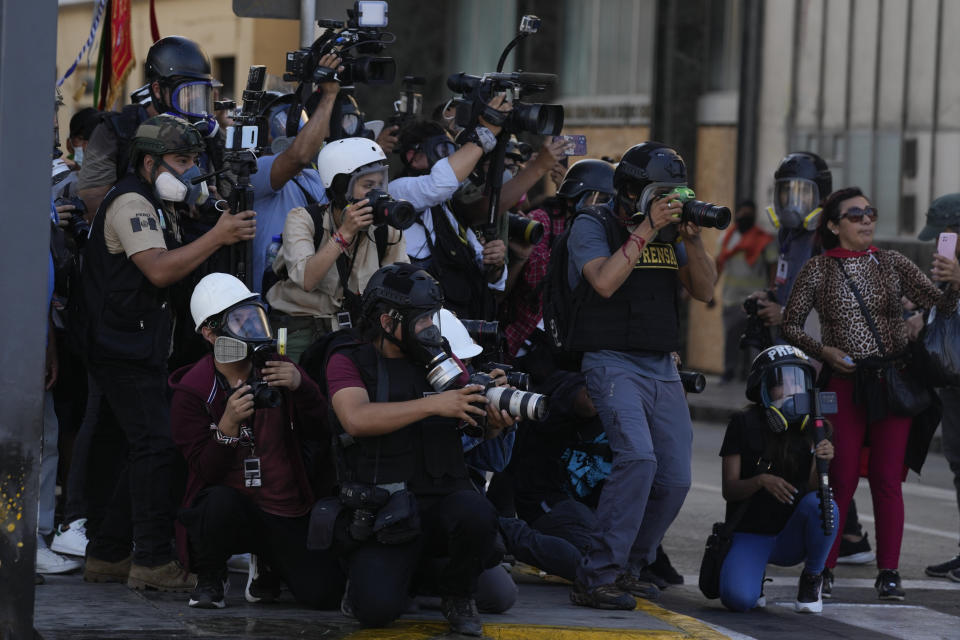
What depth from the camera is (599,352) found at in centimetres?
685

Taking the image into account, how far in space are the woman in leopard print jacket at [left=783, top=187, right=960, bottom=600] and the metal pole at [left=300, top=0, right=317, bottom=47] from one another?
2624 millimetres

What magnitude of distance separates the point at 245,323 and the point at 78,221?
1692 mm

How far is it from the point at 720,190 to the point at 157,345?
1251 cm

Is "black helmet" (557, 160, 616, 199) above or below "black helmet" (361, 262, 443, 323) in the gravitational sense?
above

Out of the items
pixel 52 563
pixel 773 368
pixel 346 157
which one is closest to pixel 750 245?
pixel 773 368

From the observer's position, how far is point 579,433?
25.1 feet

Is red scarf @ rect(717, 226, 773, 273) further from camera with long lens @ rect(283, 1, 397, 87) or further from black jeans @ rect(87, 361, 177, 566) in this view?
black jeans @ rect(87, 361, 177, 566)

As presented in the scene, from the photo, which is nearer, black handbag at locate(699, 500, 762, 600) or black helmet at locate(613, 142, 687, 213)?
black helmet at locate(613, 142, 687, 213)

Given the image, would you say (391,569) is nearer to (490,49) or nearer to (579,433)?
(579,433)

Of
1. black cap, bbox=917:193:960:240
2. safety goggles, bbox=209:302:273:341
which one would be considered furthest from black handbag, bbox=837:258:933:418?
safety goggles, bbox=209:302:273:341

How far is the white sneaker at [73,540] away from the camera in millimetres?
7152

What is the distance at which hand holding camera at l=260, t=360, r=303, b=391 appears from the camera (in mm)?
6113

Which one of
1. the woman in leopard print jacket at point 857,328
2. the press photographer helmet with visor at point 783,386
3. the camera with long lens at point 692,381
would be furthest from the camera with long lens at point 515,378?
the woman in leopard print jacket at point 857,328

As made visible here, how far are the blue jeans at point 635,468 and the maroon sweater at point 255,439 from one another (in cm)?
118
